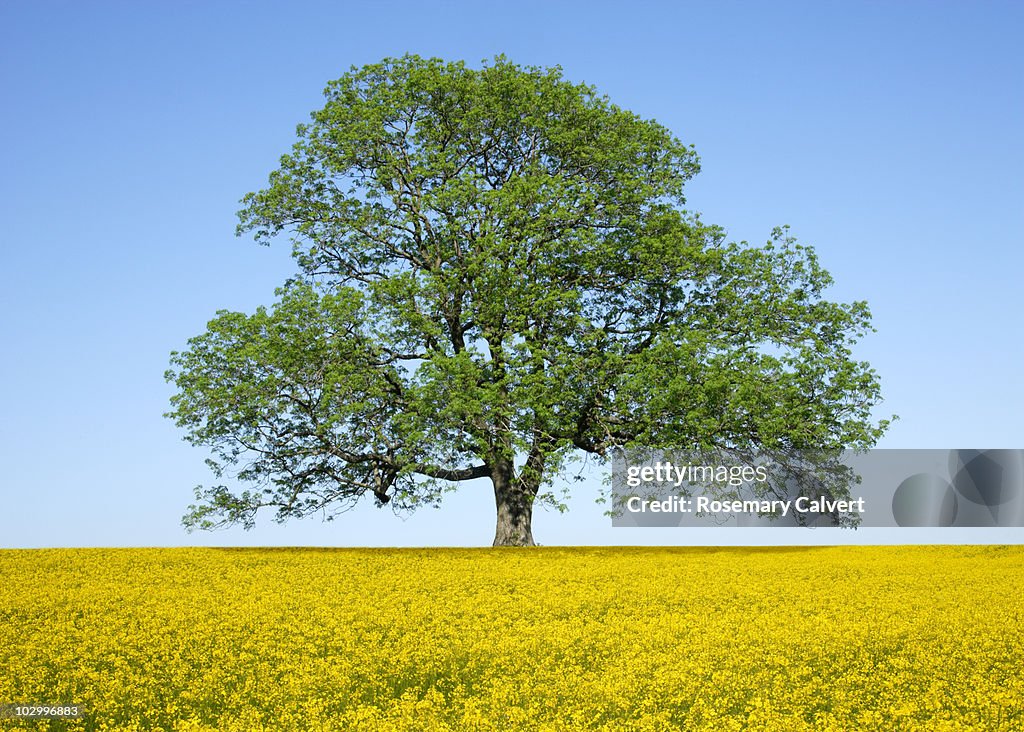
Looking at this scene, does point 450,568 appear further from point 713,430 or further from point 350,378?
point 713,430

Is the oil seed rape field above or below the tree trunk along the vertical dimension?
below

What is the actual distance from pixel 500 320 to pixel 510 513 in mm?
5352

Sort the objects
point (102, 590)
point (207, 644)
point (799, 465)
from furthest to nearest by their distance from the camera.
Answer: point (799, 465) → point (102, 590) → point (207, 644)

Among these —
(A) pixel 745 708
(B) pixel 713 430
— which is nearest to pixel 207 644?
(A) pixel 745 708

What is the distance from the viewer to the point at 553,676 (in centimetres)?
1156

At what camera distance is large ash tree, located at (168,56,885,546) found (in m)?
27.1

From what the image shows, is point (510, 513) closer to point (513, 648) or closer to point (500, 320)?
point (500, 320)

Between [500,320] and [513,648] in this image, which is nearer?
[513,648]

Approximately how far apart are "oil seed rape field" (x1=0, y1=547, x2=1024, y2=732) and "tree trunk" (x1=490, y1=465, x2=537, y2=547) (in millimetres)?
5731

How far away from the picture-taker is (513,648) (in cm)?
1316

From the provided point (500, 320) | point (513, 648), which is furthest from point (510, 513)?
point (513, 648)

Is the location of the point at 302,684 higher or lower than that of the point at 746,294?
lower

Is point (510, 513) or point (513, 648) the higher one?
point (510, 513)

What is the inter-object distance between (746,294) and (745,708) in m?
20.7
